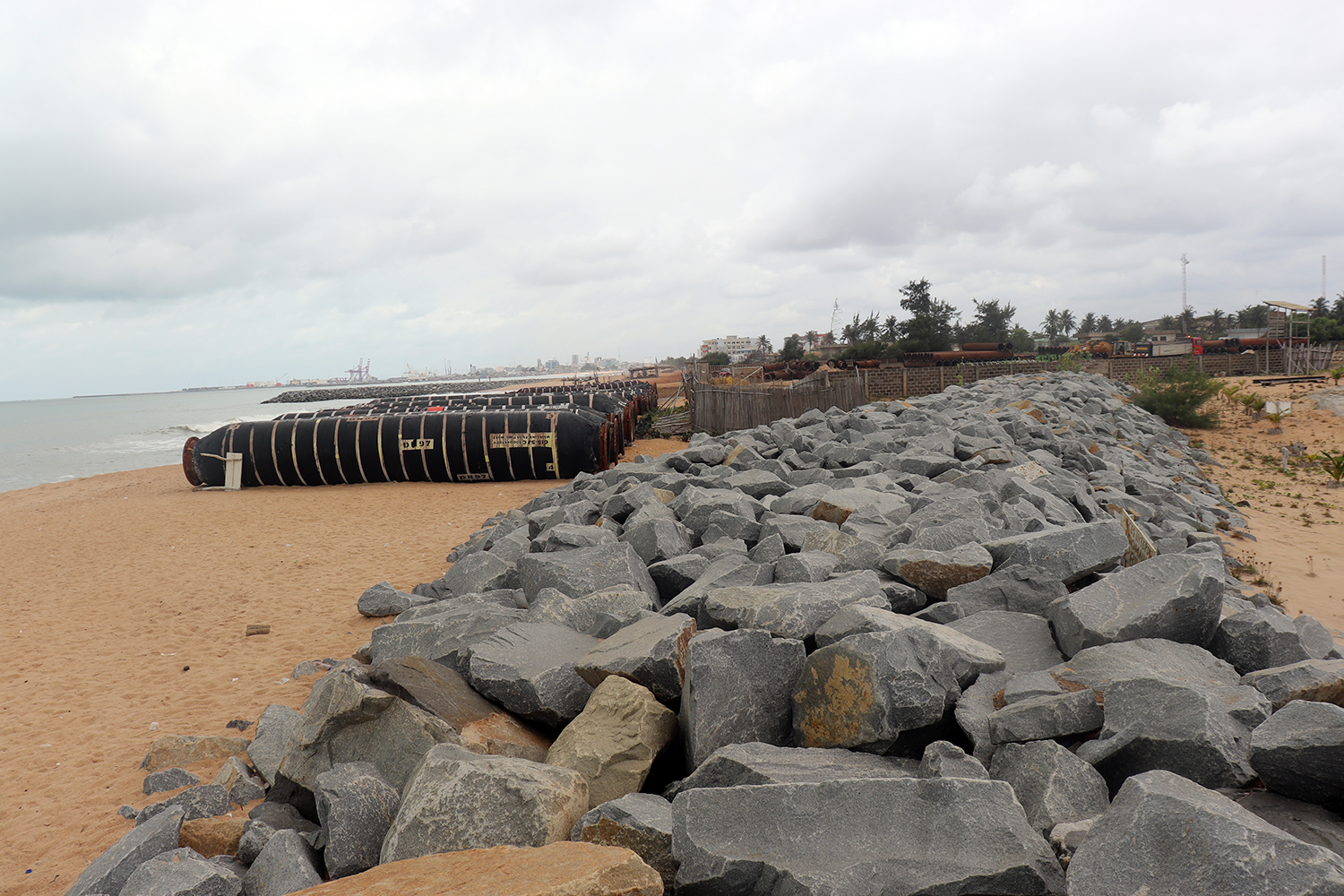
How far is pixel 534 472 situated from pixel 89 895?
12.6m

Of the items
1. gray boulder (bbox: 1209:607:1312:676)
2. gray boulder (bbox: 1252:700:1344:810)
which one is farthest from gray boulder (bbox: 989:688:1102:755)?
gray boulder (bbox: 1209:607:1312:676)

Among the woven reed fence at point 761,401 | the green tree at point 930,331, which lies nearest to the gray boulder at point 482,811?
the woven reed fence at point 761,401

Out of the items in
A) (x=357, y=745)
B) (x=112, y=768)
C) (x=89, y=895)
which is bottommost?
(x=112, y=768)

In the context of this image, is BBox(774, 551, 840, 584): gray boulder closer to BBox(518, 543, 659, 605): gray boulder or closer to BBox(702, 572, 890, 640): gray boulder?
BBox(702, 572, 890, 640): gray boulder

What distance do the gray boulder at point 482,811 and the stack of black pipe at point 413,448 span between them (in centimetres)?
1258

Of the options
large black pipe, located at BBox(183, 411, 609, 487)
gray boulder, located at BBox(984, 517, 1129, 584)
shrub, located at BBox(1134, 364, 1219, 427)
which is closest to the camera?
gray boulder, located at BBox(984, 517, 1129, 584)

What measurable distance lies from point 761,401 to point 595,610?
16299mm

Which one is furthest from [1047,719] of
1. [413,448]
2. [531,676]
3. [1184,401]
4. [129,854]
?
[1184,401]

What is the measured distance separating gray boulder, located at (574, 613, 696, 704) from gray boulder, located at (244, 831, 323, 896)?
1163mm

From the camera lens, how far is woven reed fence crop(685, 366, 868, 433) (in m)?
19.7

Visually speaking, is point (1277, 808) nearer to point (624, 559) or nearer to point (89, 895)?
point (624, 559)

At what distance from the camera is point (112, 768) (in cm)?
405

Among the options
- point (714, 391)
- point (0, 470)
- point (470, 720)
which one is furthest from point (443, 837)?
point (0, 470)

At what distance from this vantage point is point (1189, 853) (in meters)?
1.62
